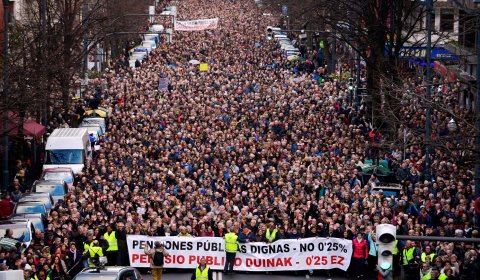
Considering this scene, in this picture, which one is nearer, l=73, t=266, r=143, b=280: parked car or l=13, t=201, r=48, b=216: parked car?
l=73, t=266, r=143, b=280: parked car

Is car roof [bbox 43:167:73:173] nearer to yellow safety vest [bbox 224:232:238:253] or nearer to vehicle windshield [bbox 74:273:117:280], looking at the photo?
yellow safety vest [bbox 224:232:238:253]

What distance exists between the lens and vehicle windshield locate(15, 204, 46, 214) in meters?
35.9

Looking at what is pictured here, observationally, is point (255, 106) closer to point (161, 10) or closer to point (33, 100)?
point (33, 100)

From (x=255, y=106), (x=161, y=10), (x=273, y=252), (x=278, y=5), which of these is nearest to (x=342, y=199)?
(x=273, y=252)

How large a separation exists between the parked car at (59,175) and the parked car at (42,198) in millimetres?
3261

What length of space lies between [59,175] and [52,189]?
2185 mm

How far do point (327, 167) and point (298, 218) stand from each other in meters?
8.18

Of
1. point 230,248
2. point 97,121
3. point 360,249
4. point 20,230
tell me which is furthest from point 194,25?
point 360,249

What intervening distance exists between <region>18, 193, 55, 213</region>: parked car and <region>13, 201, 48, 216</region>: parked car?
45 centimetres

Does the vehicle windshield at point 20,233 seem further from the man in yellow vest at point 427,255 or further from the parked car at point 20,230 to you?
the man in yellow vest at point 427,255

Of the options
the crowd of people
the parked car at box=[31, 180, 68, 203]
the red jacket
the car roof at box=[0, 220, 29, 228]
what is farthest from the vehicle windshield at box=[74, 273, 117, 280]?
the parked car at box=[31, 180, 68, 203]

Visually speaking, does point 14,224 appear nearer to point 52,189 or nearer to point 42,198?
point 42,198

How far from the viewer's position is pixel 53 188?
39.7m

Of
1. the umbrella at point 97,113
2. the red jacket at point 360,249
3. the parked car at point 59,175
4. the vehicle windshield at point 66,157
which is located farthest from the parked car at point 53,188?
the umbrella at point 97,113
